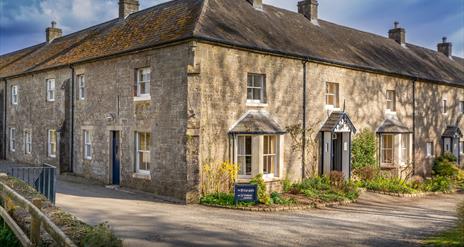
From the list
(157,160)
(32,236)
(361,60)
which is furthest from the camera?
(361,60)

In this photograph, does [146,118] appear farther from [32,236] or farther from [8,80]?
[8,80]

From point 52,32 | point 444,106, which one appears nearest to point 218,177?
point 444,106

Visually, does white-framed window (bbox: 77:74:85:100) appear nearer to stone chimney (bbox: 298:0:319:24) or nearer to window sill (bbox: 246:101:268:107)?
window sill (bbox: 246:101:268:107)

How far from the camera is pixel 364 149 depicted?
22.1 meters

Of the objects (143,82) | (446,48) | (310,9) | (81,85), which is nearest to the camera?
(143,82)

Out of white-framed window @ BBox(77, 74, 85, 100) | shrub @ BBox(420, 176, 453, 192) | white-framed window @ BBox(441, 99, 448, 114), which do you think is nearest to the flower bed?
shrub @ BBox(420, 176, 453, 192)

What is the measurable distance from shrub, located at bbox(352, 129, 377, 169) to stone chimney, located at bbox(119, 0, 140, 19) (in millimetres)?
13227

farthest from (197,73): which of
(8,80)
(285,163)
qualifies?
(8,80)

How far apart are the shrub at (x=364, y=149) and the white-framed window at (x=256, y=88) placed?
21.1 feet

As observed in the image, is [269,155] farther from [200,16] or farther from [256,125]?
[200,16]

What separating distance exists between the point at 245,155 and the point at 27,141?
16.9 meters

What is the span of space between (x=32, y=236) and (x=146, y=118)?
9594 mm

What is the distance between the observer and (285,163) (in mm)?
18391

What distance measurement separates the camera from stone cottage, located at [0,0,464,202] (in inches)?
634
